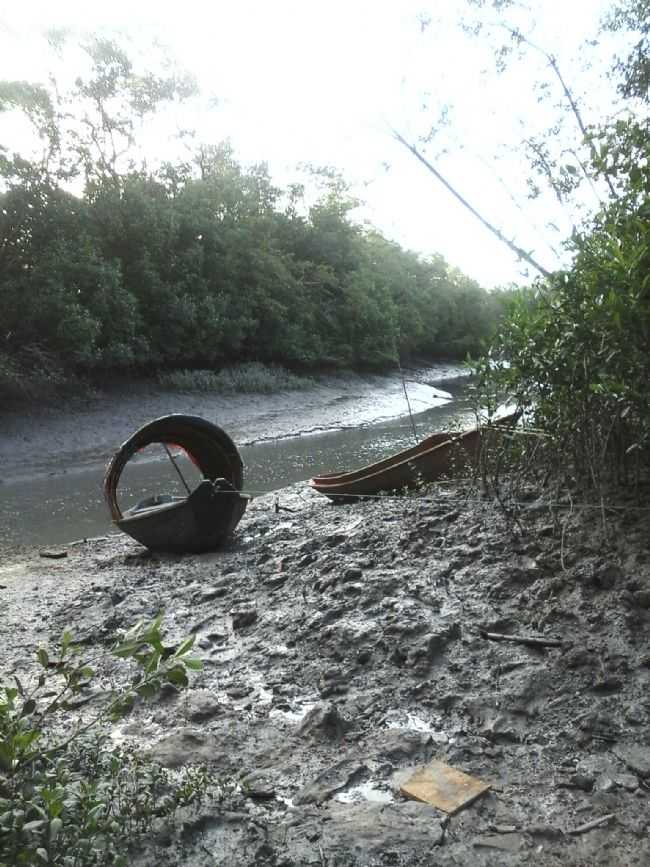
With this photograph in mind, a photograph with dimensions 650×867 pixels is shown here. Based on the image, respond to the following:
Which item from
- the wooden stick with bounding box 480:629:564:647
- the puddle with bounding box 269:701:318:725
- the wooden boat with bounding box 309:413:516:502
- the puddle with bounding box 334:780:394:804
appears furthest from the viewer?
the wooden boat with bounding box 309:413:516:502

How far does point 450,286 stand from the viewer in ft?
142

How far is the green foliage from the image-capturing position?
2.03 meters

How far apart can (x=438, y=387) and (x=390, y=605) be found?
2998 centimetres

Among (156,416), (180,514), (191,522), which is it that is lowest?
(191,522)

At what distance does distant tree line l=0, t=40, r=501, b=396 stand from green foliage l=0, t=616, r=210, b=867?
1574 cm

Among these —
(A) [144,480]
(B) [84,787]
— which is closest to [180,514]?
(B) [84,787]

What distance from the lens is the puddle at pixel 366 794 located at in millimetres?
2818

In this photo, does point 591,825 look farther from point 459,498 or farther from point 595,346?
point 459,498

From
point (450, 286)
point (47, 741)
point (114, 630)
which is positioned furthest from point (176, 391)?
point (450, 286)

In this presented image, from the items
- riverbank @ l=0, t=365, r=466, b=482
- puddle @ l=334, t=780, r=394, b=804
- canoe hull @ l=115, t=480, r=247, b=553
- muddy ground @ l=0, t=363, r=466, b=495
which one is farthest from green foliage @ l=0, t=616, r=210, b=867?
riverbank @ l=0, t=365, r=466, b=482

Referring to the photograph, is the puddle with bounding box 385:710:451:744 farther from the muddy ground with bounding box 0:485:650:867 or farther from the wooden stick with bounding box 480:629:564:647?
the wooden stick with bounding box 480:629:564:647

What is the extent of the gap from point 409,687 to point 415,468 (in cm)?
385

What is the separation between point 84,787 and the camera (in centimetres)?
230

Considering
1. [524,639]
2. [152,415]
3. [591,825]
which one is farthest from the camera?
[152,415]
